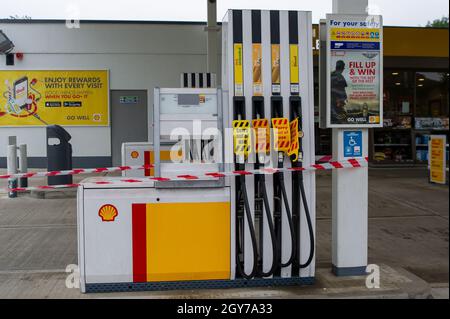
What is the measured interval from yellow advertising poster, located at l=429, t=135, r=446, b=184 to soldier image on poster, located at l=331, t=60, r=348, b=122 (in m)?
7.93

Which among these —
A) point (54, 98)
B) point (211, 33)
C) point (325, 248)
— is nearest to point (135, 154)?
point (325, 248)

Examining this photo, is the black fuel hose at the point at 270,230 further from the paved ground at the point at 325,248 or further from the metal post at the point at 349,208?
the metal post at the point at 349,208

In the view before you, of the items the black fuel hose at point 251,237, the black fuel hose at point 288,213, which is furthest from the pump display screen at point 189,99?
the black fuel hose at point 288,213

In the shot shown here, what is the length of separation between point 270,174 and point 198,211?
0.75 meters

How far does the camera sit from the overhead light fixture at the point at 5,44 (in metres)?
15.2

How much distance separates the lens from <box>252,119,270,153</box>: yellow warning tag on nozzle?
4.83 metres

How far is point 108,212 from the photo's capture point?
476 centimetres

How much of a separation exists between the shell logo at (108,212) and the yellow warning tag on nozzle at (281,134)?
A: 5.12 ft

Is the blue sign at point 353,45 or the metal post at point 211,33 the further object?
the metal post at point 211,33

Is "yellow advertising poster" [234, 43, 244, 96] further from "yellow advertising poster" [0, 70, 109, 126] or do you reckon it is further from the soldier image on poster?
"yellow advertising poster" [0, 70, 109, 126]

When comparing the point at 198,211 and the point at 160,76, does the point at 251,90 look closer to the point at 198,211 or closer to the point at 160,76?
the point at 198,211

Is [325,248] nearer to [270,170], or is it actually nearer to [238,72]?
[270,170]
